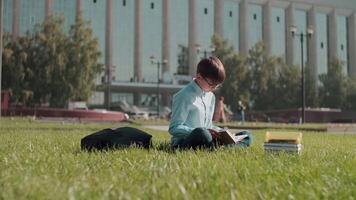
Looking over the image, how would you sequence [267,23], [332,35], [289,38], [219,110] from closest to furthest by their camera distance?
[219,110] → [267,23] → [289,38] → [332,35]

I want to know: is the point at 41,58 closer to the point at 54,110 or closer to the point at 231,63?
the point at 54,110

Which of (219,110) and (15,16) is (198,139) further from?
(15,16)

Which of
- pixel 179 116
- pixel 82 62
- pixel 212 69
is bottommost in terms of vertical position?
pixel 179 116

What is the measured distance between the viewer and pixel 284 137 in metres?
5.49

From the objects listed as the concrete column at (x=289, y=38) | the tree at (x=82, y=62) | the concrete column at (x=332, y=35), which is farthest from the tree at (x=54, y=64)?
the concrete column at (x=332, y=35)

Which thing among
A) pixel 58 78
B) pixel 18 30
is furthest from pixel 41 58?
pixel 18 30

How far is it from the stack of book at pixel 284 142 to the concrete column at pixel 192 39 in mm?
75629

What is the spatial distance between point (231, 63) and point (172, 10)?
25.4 metres

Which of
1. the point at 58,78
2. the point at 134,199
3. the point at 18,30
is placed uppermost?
the point at 18,30

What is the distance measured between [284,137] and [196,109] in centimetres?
104

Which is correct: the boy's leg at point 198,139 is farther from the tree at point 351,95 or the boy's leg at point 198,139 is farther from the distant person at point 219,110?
the tree at point 351,95

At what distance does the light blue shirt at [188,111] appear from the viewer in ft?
19.1

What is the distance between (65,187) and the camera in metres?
2.93

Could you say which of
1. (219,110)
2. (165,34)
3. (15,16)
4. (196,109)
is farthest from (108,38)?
(196,109)
